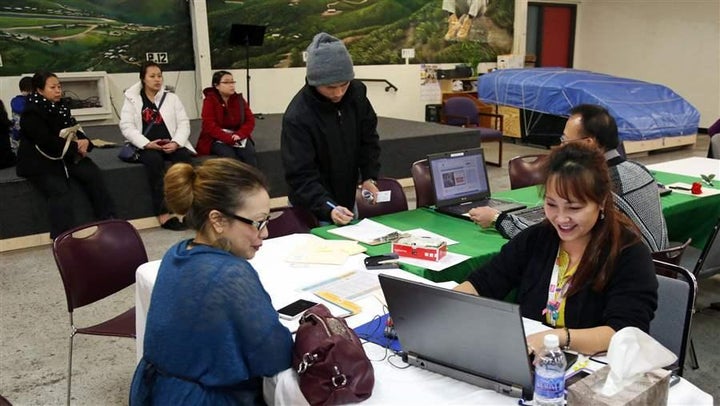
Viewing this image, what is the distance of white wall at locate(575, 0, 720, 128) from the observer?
10.3 metres

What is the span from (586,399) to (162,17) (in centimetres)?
798

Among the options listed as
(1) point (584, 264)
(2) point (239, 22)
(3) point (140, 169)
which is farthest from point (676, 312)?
(2) point (239, 22)

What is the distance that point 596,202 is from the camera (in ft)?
5.63

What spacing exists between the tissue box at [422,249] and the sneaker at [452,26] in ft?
27.8

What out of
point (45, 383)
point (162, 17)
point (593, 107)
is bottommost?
point (45, 383)

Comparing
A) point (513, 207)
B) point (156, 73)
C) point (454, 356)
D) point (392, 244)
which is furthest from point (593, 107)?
point (156, 73)

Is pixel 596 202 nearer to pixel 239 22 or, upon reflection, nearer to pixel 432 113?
pixel 239 22

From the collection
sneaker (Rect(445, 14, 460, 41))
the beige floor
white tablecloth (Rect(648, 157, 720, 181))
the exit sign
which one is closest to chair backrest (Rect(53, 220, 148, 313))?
the beige floor

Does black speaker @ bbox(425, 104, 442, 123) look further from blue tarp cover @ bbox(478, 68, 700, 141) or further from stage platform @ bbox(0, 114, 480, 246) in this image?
stage platform @ bbox(0, 114, 480, 246)

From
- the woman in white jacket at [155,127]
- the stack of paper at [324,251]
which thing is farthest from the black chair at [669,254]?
the woman in white jacket at [155,127]

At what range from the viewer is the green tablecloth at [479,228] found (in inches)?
93.9

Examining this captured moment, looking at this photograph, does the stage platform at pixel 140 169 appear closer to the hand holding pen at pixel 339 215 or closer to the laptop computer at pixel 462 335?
the hand holding pen at pixel 339 215

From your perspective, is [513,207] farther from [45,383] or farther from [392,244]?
[45,383]

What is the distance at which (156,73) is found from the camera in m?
5.03
